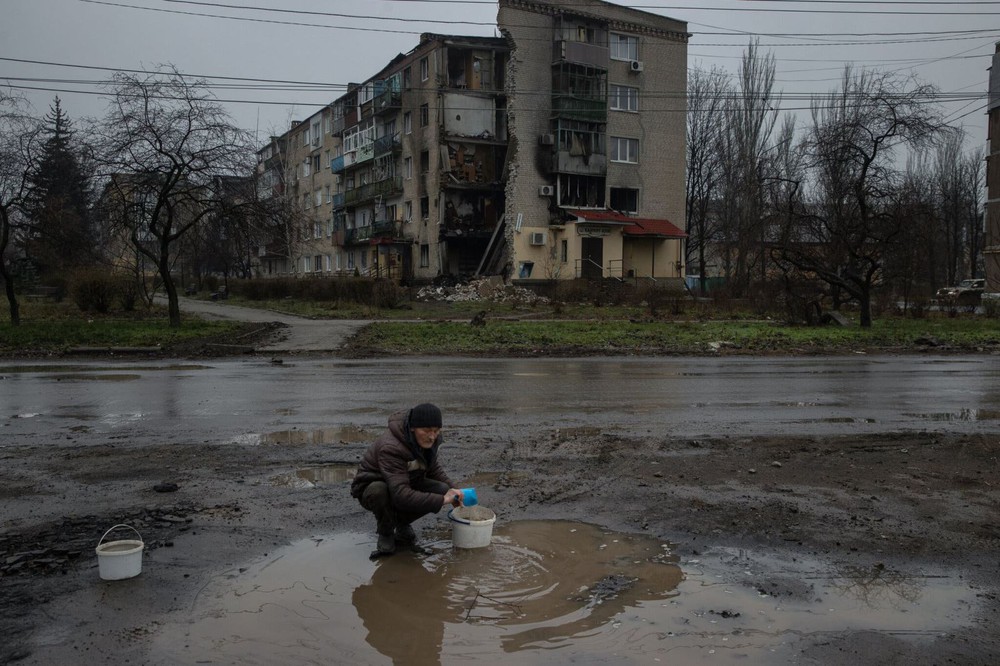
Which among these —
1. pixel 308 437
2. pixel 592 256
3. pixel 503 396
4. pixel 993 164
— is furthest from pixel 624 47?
pixel 308 437

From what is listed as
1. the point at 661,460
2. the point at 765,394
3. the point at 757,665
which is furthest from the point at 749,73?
the point at 757,665

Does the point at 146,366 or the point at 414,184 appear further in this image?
the point at 414,184

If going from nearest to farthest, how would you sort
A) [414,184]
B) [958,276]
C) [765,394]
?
Answer: 1. [765,394]
2. [414,184]
3. [958,276]

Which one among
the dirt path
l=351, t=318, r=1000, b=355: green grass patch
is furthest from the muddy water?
the dirt path

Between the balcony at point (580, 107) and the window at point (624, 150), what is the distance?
2204mm

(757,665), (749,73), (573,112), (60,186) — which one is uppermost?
(749,73)

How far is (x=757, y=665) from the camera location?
13.1ft

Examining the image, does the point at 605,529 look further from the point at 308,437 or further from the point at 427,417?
the point at 308,437

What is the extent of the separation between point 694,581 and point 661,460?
275 centimetres

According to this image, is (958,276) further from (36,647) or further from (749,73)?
(36,647)

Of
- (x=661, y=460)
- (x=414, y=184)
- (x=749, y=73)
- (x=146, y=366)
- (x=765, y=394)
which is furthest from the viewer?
(x=749, y=73)

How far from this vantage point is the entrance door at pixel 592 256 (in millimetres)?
46156

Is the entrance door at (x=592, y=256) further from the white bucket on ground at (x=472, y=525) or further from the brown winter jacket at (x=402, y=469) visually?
the white bucket on ground at (x=472, y=525)

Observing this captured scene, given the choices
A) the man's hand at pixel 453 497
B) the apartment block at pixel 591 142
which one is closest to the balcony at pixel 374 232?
the apartment block at pixel 591 142
